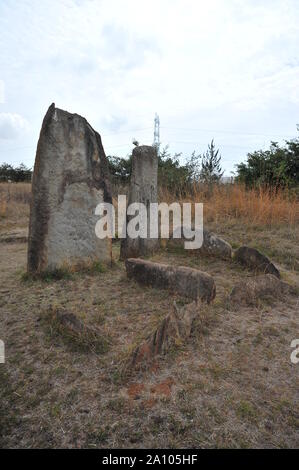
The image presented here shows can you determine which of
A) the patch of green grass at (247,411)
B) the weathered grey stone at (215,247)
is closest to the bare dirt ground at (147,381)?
the patch of green grass at (247,411)

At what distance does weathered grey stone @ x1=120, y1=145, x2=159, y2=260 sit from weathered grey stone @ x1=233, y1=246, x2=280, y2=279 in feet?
4.23

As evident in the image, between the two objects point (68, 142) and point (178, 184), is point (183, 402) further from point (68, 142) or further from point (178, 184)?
point (178, 184)

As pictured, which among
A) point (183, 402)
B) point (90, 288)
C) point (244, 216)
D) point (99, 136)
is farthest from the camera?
Answer: point (244, 216)

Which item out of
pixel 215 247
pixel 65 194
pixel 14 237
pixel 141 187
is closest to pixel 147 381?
pixel 65 194

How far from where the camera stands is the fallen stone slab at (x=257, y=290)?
310 cm

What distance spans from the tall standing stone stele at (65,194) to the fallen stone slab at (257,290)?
1829 mm

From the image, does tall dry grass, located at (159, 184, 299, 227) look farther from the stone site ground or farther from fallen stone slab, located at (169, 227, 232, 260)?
the stone site ground

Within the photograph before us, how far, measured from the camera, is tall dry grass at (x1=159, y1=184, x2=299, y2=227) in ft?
21.1

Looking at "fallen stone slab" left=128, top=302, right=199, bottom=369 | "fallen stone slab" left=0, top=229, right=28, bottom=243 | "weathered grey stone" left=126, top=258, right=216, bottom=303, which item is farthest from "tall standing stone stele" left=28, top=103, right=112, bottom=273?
"fallen stone slab" left=0, top=229, right=28, bottom=243

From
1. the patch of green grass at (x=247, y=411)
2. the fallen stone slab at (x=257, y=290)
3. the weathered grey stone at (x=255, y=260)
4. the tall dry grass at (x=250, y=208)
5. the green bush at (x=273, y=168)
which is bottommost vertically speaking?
the patch of green grass at (x=247, y=411)

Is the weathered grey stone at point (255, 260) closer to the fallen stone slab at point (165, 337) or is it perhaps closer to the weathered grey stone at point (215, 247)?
the weathered grey stone at point (215, 247)
